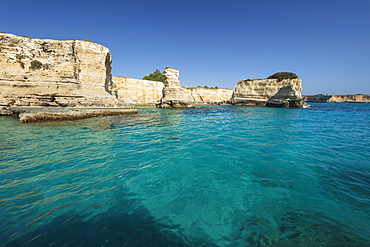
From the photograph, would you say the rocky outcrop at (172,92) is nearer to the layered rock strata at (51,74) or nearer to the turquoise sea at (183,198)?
the layered rock strata at (51,74)

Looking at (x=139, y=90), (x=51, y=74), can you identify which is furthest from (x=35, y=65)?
(x=139, y=90)

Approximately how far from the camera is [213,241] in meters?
1.90

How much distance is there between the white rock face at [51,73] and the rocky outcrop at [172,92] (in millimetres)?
11905

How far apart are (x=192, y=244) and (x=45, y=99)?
18.6m

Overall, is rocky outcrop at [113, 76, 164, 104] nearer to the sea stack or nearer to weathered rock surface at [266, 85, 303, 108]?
the sea stack

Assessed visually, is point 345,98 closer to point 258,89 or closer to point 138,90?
point 258,89

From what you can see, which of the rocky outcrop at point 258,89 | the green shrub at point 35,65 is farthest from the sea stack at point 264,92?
the green shrub at point 35,65

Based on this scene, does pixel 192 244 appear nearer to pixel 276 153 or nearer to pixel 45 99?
pixel 276 153

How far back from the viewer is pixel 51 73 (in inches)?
625

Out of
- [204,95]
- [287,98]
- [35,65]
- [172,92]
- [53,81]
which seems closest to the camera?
[53,81]

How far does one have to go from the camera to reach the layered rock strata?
13.7 meters

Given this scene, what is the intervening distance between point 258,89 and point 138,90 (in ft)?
116

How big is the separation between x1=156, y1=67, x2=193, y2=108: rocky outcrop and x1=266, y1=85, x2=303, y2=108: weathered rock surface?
25.1 meters

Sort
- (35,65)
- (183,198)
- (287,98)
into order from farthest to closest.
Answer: (287,98) → (35,65) → (183,198)
